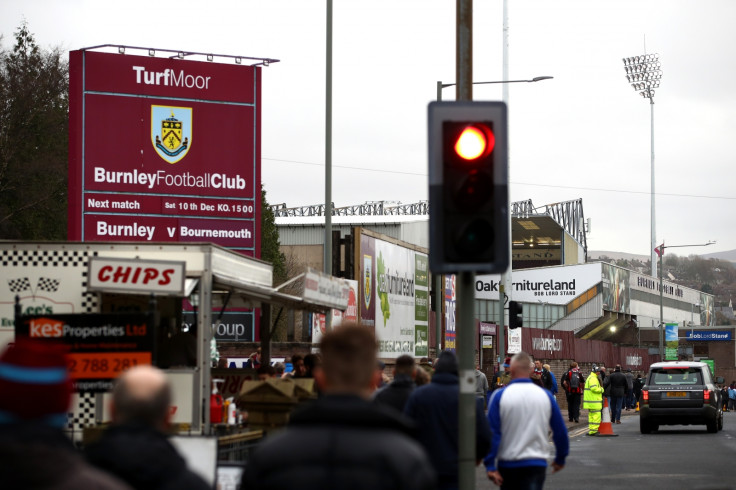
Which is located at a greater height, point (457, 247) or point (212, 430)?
point (457, 247)

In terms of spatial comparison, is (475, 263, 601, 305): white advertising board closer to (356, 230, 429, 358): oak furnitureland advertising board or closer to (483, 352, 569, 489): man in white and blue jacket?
(356, 230, 429, 358): oak furnitureland advertising board

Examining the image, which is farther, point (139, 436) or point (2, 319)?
point (2, 319)

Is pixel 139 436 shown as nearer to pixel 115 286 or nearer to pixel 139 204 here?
pixel 115 286

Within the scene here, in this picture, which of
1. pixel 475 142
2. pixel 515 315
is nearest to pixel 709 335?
pixel 515 315

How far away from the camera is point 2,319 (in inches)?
526

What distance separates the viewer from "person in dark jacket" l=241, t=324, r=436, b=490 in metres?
4.00

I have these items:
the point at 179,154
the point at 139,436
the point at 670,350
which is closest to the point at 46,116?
the point at 179,154

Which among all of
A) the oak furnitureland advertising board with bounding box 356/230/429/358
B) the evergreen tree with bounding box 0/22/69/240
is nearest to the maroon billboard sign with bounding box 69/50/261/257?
the oak furnitureland advertising board with bounding box 356/230/429/358

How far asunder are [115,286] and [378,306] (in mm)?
24323

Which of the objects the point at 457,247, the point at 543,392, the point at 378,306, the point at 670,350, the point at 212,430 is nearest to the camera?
the point at 457,247

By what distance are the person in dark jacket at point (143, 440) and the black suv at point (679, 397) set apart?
2755 centimetres

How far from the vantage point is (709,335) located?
102 m

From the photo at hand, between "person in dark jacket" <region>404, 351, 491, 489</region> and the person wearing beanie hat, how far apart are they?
5393 mm

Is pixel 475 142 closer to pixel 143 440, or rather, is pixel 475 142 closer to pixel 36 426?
pixel 143 440
